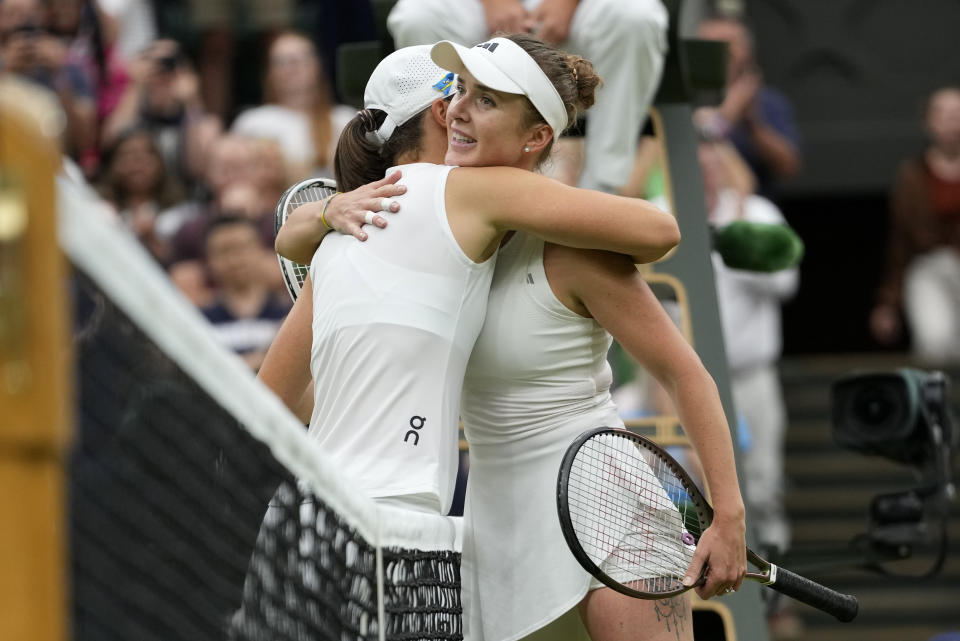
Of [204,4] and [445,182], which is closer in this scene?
[445,182]

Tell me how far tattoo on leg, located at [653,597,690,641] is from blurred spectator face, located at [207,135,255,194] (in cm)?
470

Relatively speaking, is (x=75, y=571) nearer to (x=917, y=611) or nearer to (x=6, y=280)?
(x=6, y=280)

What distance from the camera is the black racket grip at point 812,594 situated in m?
3.05

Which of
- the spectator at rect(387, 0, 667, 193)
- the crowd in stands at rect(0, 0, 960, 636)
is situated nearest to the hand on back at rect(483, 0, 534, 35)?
the spectator at rect(387, 0, 667, 193)

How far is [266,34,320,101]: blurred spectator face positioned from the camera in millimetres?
7688

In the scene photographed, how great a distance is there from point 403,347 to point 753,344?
5425mm

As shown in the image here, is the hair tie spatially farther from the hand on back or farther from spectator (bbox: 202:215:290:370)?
spectator (bbox: 202:215:290:370)

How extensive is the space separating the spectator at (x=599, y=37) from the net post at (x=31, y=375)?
3455 mm

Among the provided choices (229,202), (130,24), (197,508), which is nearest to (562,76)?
(197,508)

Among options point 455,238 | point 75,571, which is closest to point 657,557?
point 455,238

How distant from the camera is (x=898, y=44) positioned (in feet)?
34.6

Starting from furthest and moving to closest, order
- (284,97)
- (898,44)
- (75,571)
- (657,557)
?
1. (898,44)
2. (284,97)
3. (657,557)
4. (75,571)

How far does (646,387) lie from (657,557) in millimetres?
3655

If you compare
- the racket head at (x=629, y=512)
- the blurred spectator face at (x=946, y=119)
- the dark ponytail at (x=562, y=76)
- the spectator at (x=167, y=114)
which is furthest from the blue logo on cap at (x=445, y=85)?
the blurred spectator face at (x=946, y=119)
